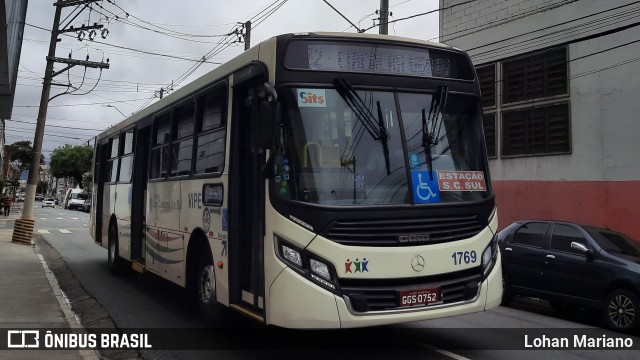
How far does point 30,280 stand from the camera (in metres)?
10.7

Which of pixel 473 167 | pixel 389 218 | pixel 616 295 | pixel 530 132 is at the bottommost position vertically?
pixel 616 295

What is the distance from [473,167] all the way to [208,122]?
318 centimetres

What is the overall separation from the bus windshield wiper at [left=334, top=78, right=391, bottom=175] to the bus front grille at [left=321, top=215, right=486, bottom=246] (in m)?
0.57

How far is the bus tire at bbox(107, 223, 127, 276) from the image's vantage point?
11.4 metres

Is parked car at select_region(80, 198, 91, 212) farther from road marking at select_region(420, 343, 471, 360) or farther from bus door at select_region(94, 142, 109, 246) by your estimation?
road marking at select_region(420, 343, 471, 360)

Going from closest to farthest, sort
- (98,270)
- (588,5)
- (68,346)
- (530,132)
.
Answer: (68,346) → (98,270) → (588,5) → (530,132)

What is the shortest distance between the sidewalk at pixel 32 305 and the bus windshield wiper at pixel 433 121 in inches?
159

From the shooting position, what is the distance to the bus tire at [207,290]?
6.31 m

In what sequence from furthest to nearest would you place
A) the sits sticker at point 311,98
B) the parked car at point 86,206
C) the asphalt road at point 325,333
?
the parked car at point 86,206 → the asphalt road at point 325,333 → the sits sticker at point 311,98

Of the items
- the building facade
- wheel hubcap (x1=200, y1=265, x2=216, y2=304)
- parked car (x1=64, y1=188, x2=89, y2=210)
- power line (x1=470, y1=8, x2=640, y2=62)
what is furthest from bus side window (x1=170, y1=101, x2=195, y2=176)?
parked car (x1=64, y1=188, x2=89, y2=210)

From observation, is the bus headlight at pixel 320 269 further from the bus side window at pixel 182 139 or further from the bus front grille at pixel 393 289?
the bus side window at pixel 182 139

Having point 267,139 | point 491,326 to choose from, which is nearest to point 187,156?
point 267,139

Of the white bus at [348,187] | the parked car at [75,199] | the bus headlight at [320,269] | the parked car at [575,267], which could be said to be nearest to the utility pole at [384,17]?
the parked car at [575,267]

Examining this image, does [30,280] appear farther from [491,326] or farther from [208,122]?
[491,326]
